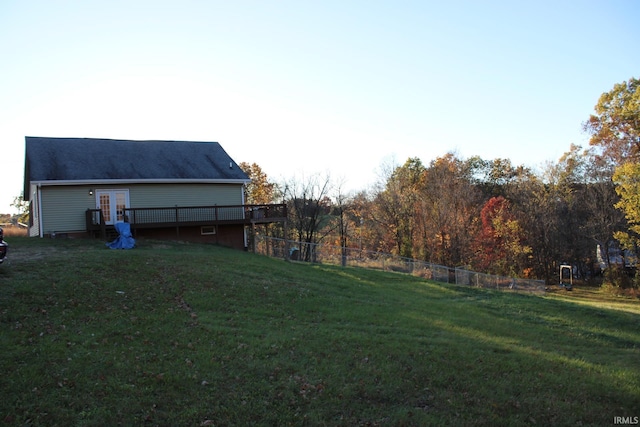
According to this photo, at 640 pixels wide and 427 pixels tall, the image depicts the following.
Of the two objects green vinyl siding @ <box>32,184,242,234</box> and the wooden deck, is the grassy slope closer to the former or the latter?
the wooden deck

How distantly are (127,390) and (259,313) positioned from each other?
15.5 ft

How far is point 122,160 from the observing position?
24.1 metres

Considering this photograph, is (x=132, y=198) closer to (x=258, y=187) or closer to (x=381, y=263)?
(x=381, y=263)

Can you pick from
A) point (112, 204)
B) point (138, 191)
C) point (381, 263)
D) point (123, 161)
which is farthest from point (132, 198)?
point (381, 263)

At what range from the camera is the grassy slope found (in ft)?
19.0

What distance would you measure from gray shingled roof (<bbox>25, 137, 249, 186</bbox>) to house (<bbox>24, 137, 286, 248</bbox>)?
40 mm

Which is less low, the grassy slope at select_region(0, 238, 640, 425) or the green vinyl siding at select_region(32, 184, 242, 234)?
the green vinyl siding at select_region(32, 184, 242, 234)

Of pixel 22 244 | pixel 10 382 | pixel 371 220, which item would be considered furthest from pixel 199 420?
pixel 371 220

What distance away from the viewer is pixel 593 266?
42750 millimetres

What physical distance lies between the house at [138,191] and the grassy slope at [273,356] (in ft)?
27.5

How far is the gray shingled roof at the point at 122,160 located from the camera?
2192cm

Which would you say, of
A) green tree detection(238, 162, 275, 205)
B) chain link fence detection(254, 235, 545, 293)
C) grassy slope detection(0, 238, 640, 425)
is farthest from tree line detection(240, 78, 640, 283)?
grassy slope detection(0, 238, 640, 425)

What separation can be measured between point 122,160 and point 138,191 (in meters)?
2.28

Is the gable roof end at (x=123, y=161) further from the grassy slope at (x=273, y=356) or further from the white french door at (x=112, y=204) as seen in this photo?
the grassy slope at (x=273, y=356)
